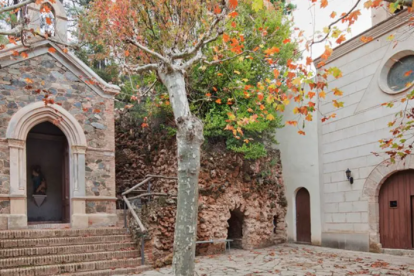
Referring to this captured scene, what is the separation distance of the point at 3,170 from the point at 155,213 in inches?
140

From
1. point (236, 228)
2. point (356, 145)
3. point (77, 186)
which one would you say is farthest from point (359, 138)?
point (77, 186)

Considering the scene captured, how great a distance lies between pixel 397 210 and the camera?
9.45 metres

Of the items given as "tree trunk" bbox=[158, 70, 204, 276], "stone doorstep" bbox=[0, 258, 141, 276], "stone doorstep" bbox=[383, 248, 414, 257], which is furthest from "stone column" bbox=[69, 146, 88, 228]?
"stone doorstep" bbox=[383, 248, 414, 257]

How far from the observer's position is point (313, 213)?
11.8 meters

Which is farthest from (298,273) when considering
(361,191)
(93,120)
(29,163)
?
(29,163)

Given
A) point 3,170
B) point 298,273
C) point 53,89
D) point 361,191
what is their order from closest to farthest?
point 298,273 → point 3,170 → point 53,89 → point 361,191

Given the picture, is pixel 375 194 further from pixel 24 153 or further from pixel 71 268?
pixel 24 153

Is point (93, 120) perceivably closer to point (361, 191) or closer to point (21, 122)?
point (21, 122)

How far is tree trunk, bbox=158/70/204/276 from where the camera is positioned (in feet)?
16.5

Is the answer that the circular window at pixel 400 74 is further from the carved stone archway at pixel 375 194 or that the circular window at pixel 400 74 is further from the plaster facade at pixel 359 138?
the carved stone archway at pixel 375 194

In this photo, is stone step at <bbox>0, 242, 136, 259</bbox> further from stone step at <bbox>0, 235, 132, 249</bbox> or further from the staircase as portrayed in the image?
stone step at <bbox>0, 235, 132, 249</bbox>

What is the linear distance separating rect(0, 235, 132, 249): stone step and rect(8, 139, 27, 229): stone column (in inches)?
40.6

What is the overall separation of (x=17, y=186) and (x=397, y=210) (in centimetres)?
918

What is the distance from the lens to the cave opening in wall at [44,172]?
38.1ft
